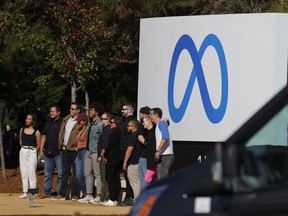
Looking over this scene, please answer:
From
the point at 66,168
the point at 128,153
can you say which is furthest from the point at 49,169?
the point at 128,153

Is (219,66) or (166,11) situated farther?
(166,11)

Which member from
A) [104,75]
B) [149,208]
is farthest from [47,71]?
[149,208]

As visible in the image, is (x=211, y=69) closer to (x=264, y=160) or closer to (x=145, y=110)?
(x=145, y=110)

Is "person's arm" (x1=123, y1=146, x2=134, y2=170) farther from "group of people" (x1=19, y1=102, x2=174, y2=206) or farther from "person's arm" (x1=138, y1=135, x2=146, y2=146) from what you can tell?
"person's arm" (x1=138, y1=135, x2=146, y2=146)

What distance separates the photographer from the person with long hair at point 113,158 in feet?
→ 61.4

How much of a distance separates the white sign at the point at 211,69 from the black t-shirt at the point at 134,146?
0.89 metres

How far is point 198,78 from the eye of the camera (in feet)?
61.6

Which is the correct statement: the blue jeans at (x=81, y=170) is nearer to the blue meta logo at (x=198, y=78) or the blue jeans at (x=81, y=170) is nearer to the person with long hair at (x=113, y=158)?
the person with long hair at (x=113, y=158)

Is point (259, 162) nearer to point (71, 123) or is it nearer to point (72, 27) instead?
point (71, 123)

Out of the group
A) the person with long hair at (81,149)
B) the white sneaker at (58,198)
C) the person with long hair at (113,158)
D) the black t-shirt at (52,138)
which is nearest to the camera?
the person with long hair at (113,158)

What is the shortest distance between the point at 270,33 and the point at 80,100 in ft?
59.6

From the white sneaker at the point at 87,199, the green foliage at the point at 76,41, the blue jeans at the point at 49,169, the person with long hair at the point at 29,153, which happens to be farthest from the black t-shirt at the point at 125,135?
the green foliage at the point at 76,41

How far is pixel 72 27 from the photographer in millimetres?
28734

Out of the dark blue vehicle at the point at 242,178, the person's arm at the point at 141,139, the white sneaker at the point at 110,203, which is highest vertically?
the person's arm at the point at 141,139
